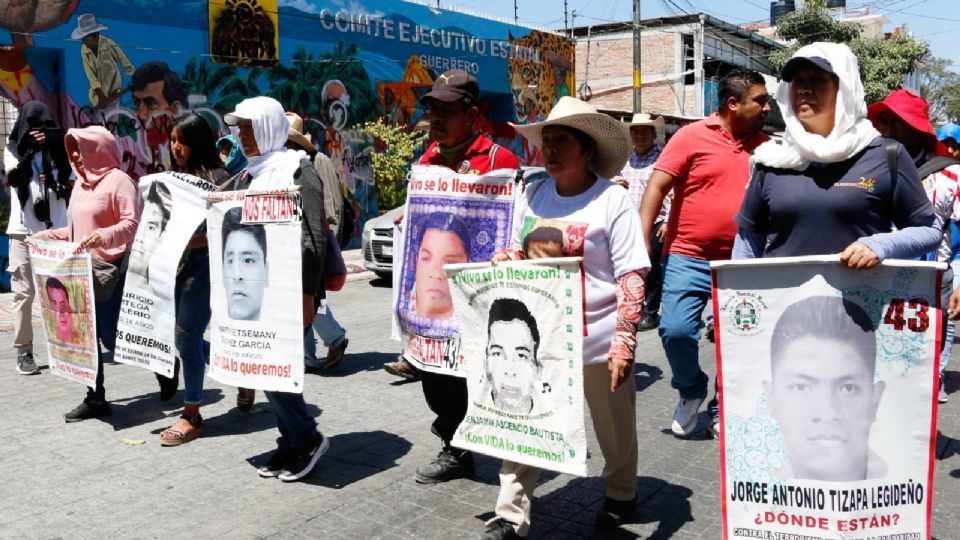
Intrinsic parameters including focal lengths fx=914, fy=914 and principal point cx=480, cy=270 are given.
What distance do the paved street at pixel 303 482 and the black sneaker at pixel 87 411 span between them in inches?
3.6

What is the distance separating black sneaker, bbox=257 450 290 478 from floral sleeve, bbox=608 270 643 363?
2.16 metres

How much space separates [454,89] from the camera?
4465 mm

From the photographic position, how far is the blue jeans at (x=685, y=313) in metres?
5.37

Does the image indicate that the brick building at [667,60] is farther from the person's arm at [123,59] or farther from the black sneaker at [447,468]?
the black sneaker at [447,468]

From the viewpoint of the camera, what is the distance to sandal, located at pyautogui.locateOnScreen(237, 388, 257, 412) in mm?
6070

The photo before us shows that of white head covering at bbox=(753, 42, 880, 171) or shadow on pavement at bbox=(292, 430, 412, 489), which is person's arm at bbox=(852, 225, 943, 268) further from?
shadow on pavement at bbox=(292, 430, 412, 489)

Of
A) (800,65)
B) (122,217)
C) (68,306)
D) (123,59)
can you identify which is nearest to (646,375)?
(122,217)

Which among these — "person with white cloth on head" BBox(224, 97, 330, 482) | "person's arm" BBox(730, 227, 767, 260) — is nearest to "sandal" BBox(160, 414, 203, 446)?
"person with white cloth on head" BBox(224, 97, 330, 482)

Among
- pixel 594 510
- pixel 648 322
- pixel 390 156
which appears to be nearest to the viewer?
pixel 594 510

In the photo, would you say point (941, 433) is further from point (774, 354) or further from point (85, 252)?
point (85, 252)

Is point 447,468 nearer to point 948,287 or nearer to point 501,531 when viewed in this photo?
point 501,531

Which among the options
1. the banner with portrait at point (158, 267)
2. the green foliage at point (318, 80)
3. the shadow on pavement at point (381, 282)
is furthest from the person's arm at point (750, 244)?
the green foliage at point (318, 80)

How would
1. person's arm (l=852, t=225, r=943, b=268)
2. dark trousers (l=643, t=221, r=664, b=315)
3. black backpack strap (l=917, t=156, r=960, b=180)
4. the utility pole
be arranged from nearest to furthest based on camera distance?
person's arm (l=852, t=225, r=943, b=268), black backpack strap (l=917, t=156, r=960, b=180), dark trousers (l=643, t=221, r=664, b=315), the utility pole

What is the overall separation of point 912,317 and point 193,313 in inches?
159
